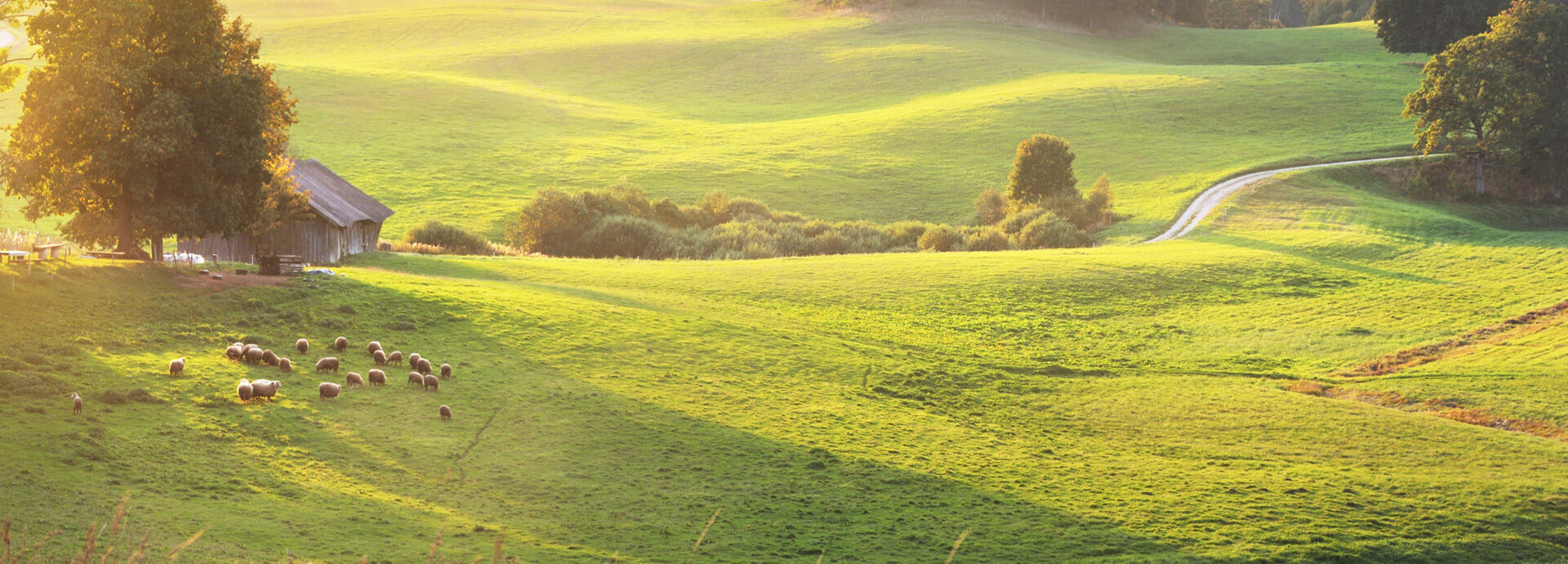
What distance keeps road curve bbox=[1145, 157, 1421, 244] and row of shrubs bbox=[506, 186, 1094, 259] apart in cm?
451

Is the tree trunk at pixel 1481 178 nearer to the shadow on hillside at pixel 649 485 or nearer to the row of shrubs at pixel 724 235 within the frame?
the row of shrubs at pixel 724 235

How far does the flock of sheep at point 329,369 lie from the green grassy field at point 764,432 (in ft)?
0.96

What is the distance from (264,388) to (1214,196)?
5780 centimetres

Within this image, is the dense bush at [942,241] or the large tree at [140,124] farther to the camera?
the dense bush at [942,241]

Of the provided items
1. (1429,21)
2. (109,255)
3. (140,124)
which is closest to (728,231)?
(109,255)

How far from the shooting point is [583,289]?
3644cm

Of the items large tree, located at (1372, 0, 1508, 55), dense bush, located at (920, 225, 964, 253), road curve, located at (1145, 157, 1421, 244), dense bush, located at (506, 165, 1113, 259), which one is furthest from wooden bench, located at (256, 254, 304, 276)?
large tree, located at (1372, 0, 1508, 55)

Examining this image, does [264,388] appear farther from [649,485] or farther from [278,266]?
[278,266]

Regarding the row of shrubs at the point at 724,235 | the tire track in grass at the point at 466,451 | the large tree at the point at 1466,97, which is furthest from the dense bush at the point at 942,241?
the tire track in grass at the point at 466,451

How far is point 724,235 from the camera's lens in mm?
61312

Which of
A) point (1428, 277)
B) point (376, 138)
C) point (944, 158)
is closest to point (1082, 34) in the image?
point (944, 158)

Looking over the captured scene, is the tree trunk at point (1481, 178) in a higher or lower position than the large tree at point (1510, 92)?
lower

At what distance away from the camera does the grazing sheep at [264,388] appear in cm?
1866

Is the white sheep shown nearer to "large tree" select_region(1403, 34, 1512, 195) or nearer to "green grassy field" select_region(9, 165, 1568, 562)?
"green grassy field" select_region(9, 165, 1568, 562)
